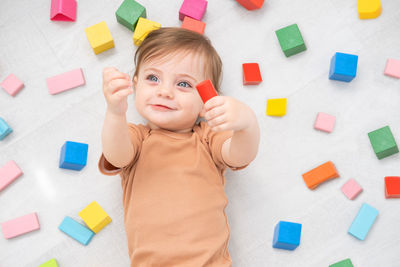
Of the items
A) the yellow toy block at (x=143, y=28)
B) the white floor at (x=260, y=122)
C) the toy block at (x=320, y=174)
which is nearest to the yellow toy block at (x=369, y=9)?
the white floor at (x=260, y=122)

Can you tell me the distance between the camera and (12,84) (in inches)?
43.1

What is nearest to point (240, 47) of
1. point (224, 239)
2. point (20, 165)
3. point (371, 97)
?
point (371, 97)

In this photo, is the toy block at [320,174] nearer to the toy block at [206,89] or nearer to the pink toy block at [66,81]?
the toy block at [206,89]

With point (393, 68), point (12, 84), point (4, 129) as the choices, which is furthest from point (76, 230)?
point (393, 68)

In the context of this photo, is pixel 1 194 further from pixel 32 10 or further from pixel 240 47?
pixel 240 47

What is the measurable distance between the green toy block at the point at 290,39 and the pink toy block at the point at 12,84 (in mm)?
692

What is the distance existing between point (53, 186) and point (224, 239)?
452mm

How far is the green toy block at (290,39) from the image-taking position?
112 centimetres

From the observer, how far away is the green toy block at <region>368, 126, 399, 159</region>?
107 cm

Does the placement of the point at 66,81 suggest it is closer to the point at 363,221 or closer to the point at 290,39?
the point at 290,39

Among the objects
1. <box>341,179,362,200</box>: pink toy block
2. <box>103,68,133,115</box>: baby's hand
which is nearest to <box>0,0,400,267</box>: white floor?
<box>341,179,362,200</box>: pink toy block

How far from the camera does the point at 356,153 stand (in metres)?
1.10

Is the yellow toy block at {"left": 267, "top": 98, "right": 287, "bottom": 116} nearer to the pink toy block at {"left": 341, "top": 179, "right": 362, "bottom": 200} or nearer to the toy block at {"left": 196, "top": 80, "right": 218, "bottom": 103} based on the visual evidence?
the pink toy block at {"left": 341, "top": 179, "right": 362, "bottom": 200}

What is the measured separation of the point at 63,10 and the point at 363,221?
94 centimetres
